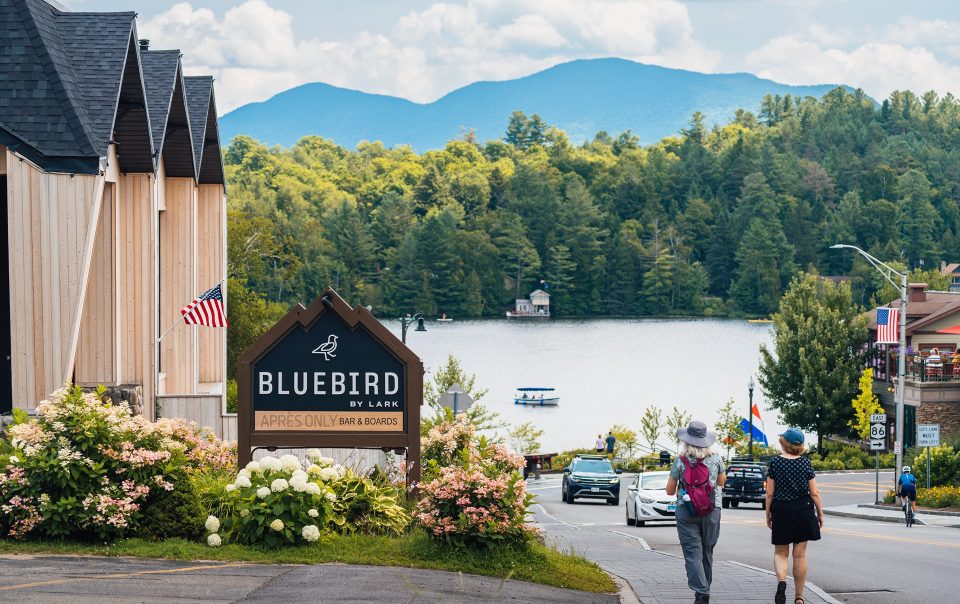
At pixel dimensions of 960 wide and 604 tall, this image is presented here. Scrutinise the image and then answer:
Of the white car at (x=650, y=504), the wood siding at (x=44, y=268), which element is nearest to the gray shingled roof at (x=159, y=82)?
the wood siding at (x=44, y=268)

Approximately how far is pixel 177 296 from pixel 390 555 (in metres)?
19.5

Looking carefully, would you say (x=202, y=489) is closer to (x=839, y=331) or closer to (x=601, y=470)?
(x=601, y=470)

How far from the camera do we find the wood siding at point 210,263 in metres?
36.8

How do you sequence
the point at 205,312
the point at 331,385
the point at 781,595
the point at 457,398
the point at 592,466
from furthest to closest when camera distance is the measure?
the point at 592,466 < the point at 457,398 < the point at 205,312 < the point at 331,385 < the point at 781,595

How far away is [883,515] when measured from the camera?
35.4 m

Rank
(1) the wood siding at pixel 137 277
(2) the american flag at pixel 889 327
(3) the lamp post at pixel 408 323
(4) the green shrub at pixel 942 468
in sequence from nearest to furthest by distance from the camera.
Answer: (1) the wood siding at pixel 137 277 → (3) the lamp post at pixel 408 323 → (4) the green shrub at pixel 942 468 → (2) the american flag at pixel 889 327

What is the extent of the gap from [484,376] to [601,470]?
7908 cm

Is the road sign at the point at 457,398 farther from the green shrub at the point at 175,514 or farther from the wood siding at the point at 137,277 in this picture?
the green shrub at the point at 175,514

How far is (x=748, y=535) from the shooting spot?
24.4 meters

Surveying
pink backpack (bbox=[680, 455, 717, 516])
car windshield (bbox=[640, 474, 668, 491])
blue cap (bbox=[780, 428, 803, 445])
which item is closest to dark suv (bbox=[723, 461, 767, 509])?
car windshield (bbox=[640, 474, 668, 491])

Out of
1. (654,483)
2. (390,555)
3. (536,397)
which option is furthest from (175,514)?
(536,397)

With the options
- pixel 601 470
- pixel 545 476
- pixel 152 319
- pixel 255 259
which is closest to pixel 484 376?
pixel 255 259

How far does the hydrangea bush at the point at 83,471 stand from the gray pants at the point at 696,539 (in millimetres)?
5480

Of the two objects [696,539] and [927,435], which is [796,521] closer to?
[696,539]
